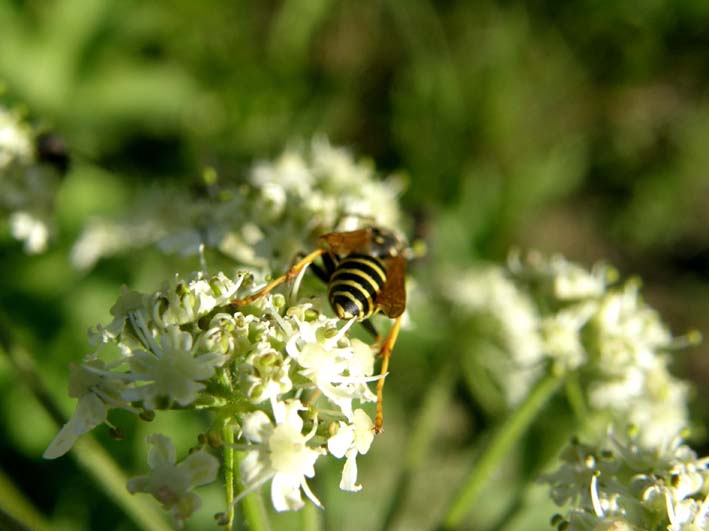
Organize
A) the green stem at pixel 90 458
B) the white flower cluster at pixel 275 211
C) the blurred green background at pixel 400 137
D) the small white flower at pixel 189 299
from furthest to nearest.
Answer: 1. the blurred green background at pixel 400 137
2. the white flower cluster at pixel 275 211
3. the green stem at pixel 90 458
4. the small white flower at pixel 189 299

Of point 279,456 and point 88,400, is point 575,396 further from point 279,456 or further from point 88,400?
point 88,400

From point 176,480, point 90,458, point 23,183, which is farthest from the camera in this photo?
point 23,183

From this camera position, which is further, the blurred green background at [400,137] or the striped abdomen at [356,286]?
the blurred green background at [400,137]

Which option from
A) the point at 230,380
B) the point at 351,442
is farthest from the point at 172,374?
the point at 351,442

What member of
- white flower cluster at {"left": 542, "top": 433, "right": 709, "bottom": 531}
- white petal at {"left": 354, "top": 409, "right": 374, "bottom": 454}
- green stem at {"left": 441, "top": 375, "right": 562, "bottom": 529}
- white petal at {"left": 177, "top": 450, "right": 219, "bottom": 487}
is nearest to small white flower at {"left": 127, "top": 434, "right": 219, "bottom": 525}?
white petal at {"left": 177, "top": 450, "right": 219, "bottom": 487}

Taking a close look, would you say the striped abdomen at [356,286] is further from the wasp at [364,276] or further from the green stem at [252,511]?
the green stem at [252,511]

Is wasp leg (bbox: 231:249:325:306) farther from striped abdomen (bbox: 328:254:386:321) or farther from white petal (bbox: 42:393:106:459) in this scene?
white petal (bbox: 42:393:106:459)

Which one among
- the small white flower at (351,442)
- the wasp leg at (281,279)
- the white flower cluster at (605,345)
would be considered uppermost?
the white flower cluster at (605,345)

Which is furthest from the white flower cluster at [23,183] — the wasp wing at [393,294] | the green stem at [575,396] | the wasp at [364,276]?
the green stem at [575,396]
